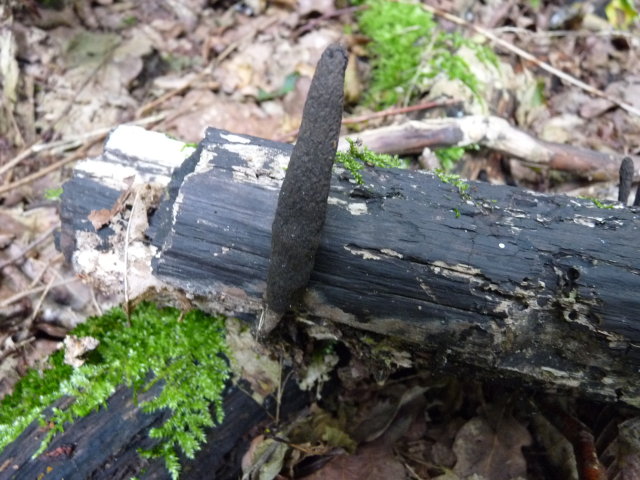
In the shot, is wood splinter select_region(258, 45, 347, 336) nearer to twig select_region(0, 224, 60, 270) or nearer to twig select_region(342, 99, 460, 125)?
twig select_region(0, 224, 60, 270)

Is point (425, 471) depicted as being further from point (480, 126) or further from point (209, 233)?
point (480, 126)

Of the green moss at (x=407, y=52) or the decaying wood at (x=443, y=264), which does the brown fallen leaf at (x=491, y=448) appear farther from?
the green moss at (x=407, y=52)

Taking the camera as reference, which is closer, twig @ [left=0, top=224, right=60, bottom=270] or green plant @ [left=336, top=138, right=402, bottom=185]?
green plant @ [left=336, top=138, right=402, bottom=185]

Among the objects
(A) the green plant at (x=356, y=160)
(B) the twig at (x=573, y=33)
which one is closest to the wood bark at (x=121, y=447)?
(A) the green plant at (x=356, y=160)

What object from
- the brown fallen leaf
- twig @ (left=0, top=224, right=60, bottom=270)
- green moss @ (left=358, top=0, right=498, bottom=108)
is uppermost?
green moss @ (left=358, top=0, right=498, bottom=108)

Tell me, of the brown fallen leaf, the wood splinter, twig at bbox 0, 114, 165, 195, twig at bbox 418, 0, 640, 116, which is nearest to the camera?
the wood splinter

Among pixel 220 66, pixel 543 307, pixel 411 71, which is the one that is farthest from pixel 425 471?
pixel 220 66

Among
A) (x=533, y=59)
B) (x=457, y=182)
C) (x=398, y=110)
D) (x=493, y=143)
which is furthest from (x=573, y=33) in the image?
(x=457, y=182)

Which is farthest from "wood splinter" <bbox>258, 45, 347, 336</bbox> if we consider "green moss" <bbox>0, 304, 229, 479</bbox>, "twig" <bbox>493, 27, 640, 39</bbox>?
"twig" <bbox>493, 27, 640, 39</bbox>
